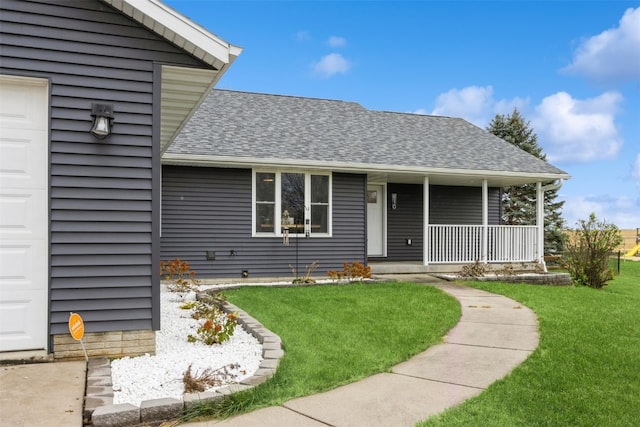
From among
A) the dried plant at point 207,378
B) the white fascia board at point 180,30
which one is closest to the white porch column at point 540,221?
the white fascia board at point 180,30

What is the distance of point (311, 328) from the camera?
18.7ft

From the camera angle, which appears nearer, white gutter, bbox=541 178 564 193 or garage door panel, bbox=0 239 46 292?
garage door panel, bbox=0 239 46 292

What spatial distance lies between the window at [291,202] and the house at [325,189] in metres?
0.02

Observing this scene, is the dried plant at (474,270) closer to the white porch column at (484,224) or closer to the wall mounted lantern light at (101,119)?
the white porch column at (484,224)

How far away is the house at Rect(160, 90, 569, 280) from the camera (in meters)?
10.1

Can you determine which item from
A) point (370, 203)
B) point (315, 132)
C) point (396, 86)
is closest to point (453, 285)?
point (370, 203)

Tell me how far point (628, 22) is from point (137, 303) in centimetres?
1259

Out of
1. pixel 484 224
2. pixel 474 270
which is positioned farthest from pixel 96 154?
pixel 484 224

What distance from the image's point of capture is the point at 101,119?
4324 millimetres

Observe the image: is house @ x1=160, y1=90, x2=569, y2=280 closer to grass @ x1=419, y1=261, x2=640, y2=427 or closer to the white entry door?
the white entry door

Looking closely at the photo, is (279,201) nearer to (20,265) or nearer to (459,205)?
(459,205)

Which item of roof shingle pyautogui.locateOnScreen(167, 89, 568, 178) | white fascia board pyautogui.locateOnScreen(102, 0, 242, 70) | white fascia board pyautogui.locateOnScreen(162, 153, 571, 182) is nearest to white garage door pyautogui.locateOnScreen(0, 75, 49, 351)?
white fascia board pyautogui.locateOnScreen(102, 0, 242, 70)

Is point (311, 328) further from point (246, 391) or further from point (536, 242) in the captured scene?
point (536, 242)

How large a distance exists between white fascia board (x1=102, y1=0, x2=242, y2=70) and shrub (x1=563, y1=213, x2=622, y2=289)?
10418mm
